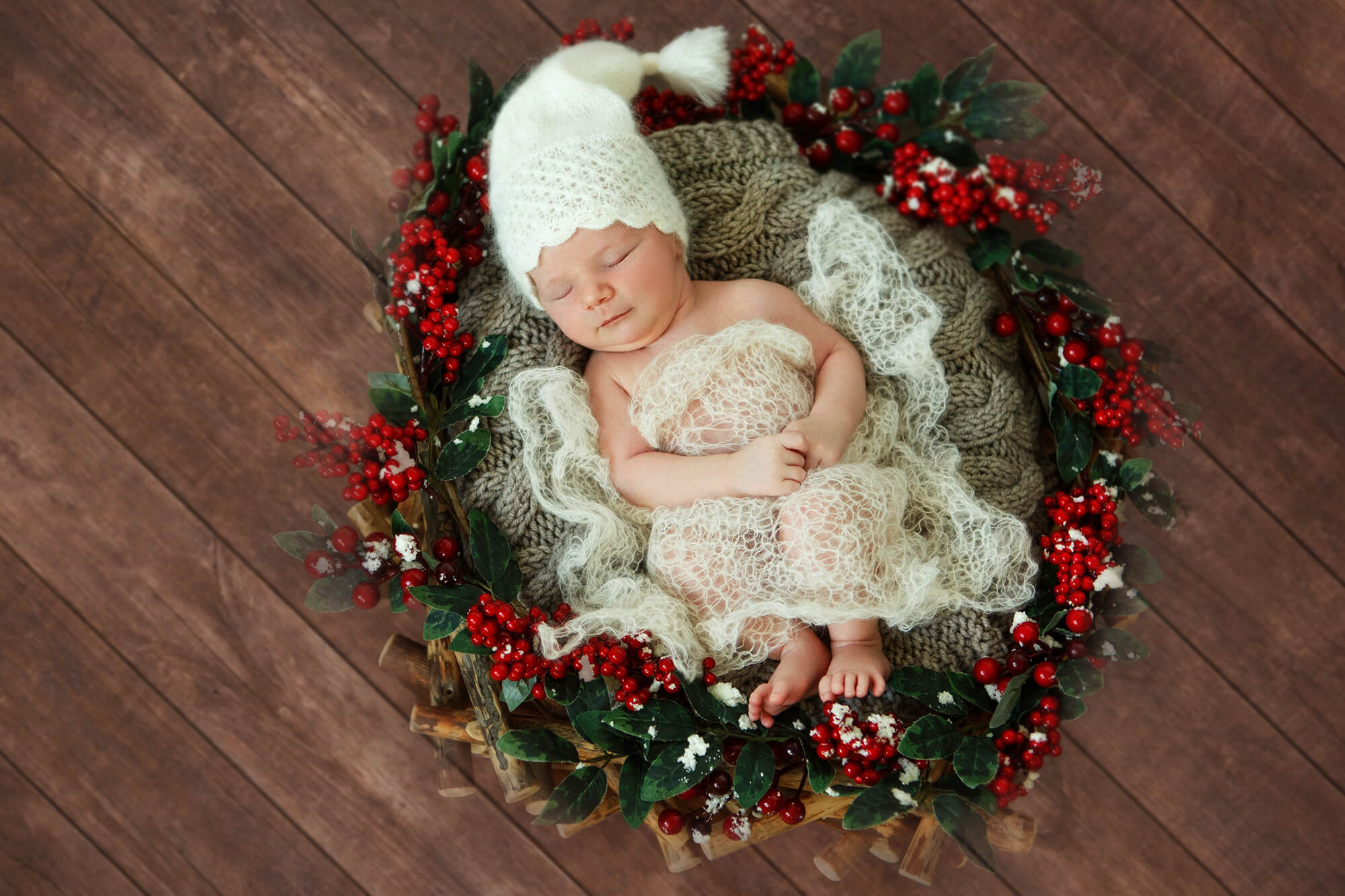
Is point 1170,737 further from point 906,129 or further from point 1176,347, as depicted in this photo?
point 906,129

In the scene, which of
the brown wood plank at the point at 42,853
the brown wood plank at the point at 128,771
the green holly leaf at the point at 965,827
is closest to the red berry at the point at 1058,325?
the green holly leaf at the point at 965,827

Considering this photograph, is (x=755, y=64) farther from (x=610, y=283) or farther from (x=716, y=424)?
(x=716, y=424)

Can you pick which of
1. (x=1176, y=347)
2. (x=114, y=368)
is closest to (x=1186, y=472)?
(x=1176, y=347)

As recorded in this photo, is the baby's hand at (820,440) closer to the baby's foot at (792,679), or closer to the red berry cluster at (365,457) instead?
the baby's foot at (792,679)

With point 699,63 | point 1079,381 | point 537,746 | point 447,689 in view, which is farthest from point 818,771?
point 699,63

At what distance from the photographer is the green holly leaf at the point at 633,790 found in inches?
50.1

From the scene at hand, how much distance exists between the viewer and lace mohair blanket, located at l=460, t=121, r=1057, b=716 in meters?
1.42

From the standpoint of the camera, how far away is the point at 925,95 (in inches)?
62.4

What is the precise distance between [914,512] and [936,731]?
1.15 ft

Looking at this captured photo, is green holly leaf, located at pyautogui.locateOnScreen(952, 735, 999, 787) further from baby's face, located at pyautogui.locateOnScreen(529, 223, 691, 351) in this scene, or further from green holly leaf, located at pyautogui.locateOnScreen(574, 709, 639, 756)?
baby's face, located at pyautogui.locateOnScreen(529, 223, 691, 351)

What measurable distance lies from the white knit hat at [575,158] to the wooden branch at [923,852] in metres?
0.96

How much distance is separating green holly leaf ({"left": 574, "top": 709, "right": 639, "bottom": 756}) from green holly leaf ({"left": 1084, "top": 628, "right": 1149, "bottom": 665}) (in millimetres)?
683

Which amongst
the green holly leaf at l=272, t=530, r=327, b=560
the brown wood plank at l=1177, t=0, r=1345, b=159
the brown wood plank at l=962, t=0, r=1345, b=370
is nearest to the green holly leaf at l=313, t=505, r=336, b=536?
the green holly leaf at l=272, t=530, r=327, b=560

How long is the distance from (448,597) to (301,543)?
0.72 feet
